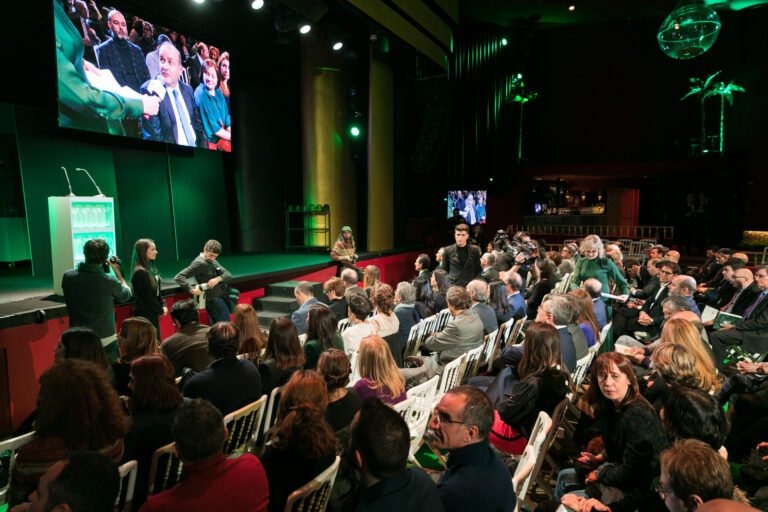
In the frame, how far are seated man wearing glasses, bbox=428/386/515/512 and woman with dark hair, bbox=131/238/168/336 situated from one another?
11.2 feet

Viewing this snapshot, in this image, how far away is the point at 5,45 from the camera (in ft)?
18.2

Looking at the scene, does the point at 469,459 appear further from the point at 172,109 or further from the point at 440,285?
the point at 172,109

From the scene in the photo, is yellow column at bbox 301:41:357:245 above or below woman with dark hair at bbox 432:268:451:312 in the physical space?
above

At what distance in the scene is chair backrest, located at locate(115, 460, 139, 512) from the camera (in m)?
1.78

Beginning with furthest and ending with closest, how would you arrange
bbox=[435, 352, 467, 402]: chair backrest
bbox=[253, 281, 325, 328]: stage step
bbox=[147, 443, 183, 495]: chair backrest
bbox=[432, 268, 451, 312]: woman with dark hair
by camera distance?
bbox=[253, 281, 325, 328]: stage step < bbox=[432, 268, 451, 312]: woman with dark hair < bbox=[435, 352, 467, 402]: chair backrest < bbox=[147, 443, 183, 495]: chair backrest

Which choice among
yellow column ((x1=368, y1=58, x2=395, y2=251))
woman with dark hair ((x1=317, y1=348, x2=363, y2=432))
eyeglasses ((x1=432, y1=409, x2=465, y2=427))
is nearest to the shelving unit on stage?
yellow column ((x1=368, y1=58, x2=395, y2=251))

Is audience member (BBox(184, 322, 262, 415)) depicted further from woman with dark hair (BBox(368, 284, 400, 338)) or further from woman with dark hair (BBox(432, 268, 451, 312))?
woman with dark hair (BBox(432, 268, 451, 312))

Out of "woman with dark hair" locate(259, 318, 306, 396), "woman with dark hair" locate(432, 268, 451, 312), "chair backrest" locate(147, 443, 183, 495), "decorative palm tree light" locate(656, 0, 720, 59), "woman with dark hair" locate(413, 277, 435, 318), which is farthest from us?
"decorative palm tree light" locate(656, 0, 720, 59)

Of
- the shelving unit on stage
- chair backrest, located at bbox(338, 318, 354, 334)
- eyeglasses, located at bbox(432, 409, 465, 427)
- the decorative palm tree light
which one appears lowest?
chair backrest, located at bbox(338, 318, 354, 334)

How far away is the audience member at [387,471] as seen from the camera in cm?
143

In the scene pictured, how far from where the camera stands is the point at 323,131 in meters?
9.78

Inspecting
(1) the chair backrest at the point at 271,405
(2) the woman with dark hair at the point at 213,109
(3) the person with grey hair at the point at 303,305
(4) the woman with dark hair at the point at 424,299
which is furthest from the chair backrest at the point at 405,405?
(2) the woman with dark hair at the point at 213,109

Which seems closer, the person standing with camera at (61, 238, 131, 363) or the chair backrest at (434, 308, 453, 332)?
the person standing with camera at (61, 238, 131, 363)

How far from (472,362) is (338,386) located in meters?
1.71
